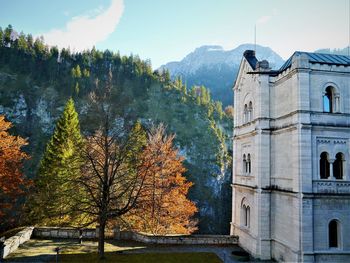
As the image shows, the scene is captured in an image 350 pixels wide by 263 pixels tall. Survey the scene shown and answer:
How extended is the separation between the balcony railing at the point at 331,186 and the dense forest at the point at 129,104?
55886 millimetres

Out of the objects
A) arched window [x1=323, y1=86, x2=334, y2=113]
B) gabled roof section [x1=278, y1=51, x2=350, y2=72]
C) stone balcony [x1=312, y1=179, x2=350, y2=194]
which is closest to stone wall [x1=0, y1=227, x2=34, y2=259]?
stone balcony [x1=312, y1=179, x2=350, y2=194]

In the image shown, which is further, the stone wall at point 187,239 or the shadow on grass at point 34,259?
the stone wall at point 187,239

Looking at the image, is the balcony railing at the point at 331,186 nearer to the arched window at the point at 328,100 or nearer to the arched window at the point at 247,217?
the arched window at the point at 328,100

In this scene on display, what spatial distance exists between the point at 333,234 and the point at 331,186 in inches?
106

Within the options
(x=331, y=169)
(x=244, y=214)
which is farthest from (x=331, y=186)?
(x=244, y=214)

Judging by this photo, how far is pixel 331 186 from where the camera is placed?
16.4 meters

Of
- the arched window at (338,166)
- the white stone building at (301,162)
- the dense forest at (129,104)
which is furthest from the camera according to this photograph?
the dense forest at (129,104)

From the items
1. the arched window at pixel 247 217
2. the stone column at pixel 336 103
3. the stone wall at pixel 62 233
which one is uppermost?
the stone column at pixel 336 103

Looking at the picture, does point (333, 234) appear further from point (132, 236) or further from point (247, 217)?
point (132, 236)

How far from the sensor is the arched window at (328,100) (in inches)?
688

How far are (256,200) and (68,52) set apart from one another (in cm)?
13270

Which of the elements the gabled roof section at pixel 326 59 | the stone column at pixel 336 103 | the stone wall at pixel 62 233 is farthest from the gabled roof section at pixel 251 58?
the stone wall at pixel 62 233

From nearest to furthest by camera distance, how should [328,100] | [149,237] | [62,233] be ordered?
1. [328,100]
2. [149,237]
3. [62,233]

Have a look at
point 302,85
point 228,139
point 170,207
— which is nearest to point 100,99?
point 302,85
